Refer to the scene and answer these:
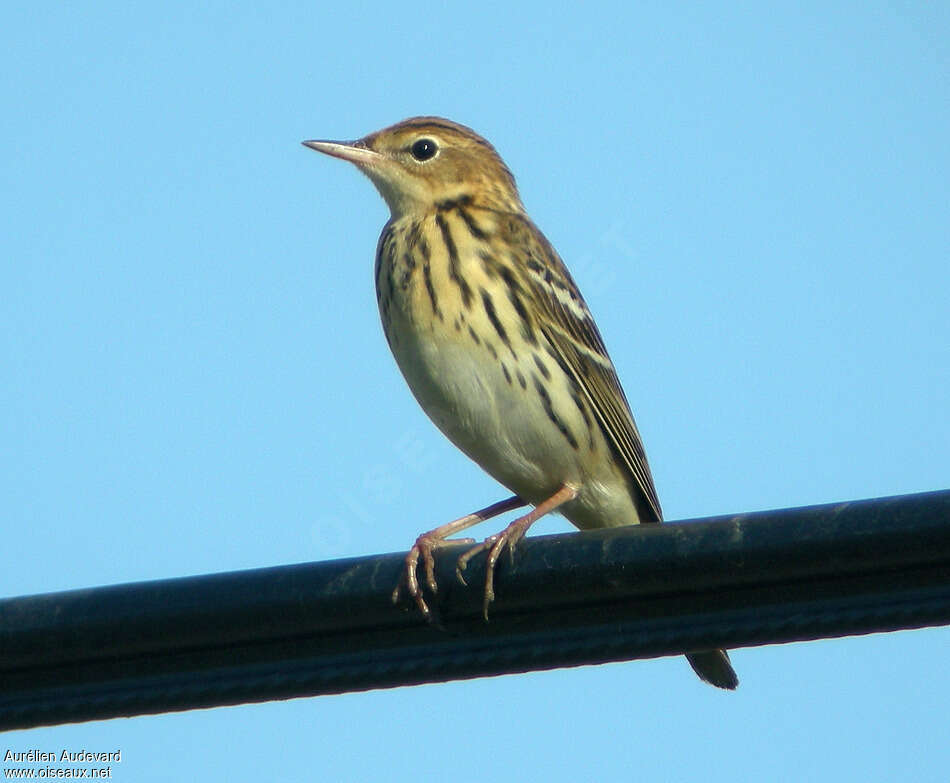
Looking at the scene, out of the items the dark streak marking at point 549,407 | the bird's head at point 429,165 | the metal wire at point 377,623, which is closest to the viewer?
the metal wire at point 377,623

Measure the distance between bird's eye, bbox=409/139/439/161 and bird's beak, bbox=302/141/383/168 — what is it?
0.24 meters

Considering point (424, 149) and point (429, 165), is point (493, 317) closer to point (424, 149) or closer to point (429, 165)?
point (429, 165)

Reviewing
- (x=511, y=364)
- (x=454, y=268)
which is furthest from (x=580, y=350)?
(x=454, y=268)

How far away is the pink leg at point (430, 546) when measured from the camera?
17.4 feet

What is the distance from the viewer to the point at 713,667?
869cm

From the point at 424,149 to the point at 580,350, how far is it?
2.05 m

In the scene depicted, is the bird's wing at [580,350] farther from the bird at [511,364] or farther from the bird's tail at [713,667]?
the bird's tail at [713,667]

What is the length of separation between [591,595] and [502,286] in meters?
4.17

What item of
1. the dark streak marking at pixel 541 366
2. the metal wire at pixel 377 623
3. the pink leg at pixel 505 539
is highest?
the dark streak marking at pixel 541 366

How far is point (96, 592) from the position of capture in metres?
5.36

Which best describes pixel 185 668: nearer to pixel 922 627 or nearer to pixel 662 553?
pixel 662 553

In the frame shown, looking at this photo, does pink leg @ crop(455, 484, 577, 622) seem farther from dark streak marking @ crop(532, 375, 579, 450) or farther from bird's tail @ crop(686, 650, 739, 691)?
bird's tail @ crop(686, 650, 739, 691)

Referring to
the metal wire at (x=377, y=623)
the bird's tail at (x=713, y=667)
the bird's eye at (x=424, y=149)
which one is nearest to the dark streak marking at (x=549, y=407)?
the bird's tail at (x=713, y=667)

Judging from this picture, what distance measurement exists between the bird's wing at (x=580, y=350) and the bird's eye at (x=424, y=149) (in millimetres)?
988
